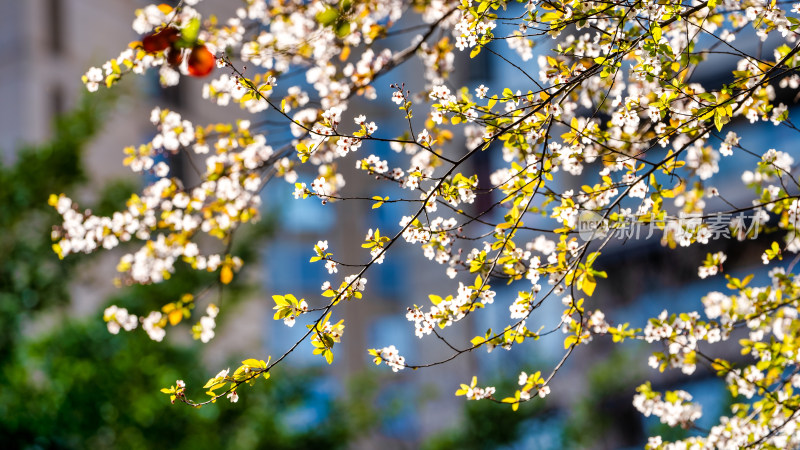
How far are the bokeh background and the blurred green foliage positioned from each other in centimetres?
2

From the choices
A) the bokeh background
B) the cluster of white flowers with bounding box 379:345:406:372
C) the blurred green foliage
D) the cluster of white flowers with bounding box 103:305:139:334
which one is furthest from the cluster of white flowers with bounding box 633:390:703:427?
the bokeh background

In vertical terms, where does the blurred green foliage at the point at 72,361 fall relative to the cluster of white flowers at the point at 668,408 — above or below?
above

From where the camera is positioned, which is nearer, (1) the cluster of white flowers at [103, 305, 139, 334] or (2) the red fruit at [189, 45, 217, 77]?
(2) the red fruit at [189, 45, 217, 77]

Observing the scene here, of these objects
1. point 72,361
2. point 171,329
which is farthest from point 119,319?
point 171,329

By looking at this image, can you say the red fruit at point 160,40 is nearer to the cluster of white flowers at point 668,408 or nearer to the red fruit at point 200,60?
the red fruit at point 200,60

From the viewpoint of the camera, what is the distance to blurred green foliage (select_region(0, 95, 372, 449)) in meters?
8.94

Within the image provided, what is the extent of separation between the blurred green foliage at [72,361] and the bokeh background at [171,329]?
0.07ft

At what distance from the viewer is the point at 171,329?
A: 607 inches

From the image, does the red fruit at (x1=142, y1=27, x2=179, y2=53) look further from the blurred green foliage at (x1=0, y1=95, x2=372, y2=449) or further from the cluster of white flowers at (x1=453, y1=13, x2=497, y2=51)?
the blurred green foliage at (x1=0, y1=95, x2=372, y2=449)

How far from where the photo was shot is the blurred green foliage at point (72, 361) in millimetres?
8938

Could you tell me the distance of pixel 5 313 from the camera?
923cm

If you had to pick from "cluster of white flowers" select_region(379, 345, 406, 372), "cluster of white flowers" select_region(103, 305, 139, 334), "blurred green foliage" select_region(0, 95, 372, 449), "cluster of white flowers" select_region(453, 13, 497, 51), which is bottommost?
"cluster of white flowers" select_region(379, 345, 406, 372)

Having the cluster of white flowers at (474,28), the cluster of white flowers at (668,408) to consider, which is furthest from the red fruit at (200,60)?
the cluster of white flowers at (668,408)

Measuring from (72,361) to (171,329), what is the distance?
5.68m
